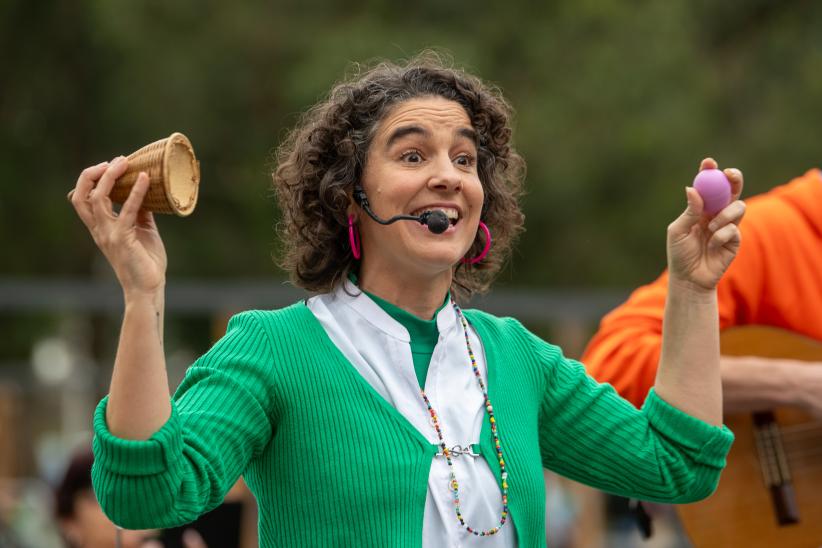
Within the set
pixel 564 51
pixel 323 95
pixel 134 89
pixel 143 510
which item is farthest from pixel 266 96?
pixel 143 510

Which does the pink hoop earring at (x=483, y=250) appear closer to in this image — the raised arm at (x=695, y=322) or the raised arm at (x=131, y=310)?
the raised arm at (x=695, y=322)

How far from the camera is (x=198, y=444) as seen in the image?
2365 millimetres

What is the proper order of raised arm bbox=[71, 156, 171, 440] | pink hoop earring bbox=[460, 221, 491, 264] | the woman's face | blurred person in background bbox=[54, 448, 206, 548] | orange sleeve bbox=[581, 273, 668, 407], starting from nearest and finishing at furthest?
raised arm bbox=[71, 156, 171, 440]
the woman's face
pink hoop earring bbox=[460, 221, 491, 264]
orange sleeve bbox=[581, 273, 668, 407]
blurred person in background bbox=[54, 448, 206, 548]

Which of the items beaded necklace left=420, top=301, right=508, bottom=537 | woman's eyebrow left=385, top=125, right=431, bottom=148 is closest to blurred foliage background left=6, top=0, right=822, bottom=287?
woman's eyebrow left=385, top=125, right=431, bottom=148

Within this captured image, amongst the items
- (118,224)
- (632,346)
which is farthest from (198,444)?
(632,346)

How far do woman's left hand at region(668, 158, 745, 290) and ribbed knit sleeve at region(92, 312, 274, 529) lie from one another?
0.89 meters

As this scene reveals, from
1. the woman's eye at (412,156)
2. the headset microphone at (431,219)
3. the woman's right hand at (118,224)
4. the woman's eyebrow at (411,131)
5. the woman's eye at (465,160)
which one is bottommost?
the woman's right hand at (118,224)

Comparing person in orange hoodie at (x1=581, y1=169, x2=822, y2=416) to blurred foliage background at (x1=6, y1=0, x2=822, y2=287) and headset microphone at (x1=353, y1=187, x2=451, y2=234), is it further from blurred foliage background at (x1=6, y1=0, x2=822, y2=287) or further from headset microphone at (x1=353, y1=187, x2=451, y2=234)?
blurred foliage background at (x1=6, y1=0, x2=822, y2=287)

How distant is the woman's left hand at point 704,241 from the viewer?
2775mm

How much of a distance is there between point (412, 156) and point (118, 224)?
0.69 m

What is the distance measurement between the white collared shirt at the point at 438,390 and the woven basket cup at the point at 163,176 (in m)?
0.48

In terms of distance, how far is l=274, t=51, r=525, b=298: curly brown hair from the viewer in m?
2.79

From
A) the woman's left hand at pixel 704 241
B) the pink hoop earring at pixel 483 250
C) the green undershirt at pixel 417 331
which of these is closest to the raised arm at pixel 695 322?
the woman's left hand at pixel 704 241

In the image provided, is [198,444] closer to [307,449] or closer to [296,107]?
[307,449]
